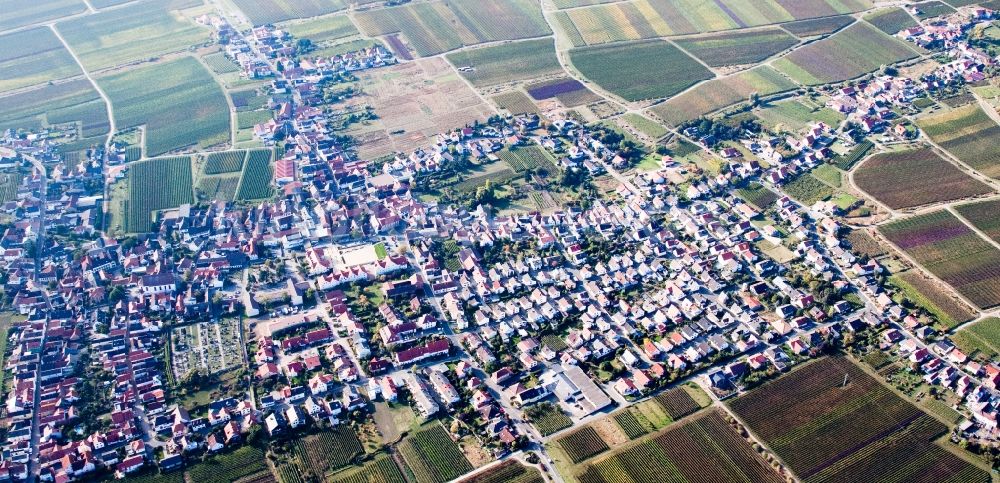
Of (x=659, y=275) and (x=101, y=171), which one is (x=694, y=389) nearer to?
(x=659, y=275)

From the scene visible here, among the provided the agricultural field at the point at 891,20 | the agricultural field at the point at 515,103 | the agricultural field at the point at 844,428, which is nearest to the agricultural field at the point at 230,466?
the agricultural field at the point at 844,428

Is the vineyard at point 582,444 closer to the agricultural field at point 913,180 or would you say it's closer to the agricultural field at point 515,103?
the agricultural field at point 913,180

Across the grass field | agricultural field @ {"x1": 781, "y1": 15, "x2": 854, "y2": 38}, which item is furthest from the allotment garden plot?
agricultural field @ {"x1": 781, "y1": 15, "x2": 854, "y2": 38}

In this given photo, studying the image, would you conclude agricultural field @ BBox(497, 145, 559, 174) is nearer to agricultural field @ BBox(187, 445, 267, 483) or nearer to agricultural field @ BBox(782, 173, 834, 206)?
agricultural field @ BBox(782, 173, 834, 206)

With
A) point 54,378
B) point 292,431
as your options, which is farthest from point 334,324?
point 54,378

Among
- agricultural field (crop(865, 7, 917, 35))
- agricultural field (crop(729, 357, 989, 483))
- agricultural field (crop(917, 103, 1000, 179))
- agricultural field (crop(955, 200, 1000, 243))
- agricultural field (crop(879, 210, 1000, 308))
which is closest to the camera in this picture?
agricultural field (crop(729, 357, 989, 483))
